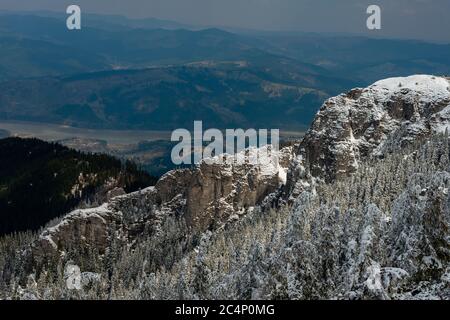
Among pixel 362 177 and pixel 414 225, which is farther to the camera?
pixel 362 177

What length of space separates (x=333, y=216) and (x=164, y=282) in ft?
195

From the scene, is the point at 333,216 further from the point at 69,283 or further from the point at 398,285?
the point at 69,283

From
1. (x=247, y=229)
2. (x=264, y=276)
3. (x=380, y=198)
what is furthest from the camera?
(x=247, y=229)

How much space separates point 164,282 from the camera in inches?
6506

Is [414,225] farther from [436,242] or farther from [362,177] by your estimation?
[362,177]

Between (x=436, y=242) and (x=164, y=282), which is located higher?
(x=436, y=242)

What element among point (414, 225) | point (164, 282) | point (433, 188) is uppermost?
point (433, 188)
